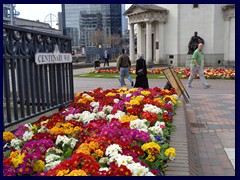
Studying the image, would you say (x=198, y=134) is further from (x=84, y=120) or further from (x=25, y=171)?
(x=25, y=171)

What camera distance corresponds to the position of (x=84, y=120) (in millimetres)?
4785

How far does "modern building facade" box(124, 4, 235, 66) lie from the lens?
90.5 feet

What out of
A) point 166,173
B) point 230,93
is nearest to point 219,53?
point 230,93

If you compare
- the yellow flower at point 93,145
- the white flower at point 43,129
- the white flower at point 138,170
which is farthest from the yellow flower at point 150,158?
the white flower at point 43,129

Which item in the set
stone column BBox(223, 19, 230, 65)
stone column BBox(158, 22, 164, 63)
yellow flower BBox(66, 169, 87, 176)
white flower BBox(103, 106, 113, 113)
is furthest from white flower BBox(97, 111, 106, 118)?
stone column BBox(158, 22, 164, 63)

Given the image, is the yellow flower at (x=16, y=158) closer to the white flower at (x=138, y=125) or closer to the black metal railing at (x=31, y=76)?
the black metal railing at (x=31, y=76)

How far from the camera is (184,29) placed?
28969mm

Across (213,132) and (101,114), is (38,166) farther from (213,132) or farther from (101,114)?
(213,132)

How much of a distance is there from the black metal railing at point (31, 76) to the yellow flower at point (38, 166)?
1230 mm

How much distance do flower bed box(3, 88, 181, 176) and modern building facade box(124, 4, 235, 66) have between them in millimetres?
24443

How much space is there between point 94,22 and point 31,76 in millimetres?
71773

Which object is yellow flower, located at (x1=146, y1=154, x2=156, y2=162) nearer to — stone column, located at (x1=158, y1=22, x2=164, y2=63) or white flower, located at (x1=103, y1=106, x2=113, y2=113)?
white flower, located at (x1=103, y1=106, x2=113, y2=113)

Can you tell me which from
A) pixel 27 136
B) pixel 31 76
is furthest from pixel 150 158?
pixel 31 76

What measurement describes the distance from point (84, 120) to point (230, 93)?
791 centimetres
